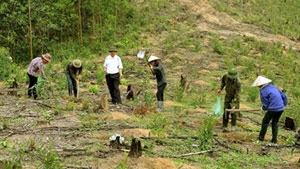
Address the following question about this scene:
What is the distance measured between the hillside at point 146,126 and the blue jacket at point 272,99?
77cm

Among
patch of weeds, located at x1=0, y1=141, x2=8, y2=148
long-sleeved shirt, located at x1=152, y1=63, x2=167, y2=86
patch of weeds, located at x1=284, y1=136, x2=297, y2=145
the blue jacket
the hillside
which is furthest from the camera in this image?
long-sleeved shirt, located at x1=152, y1=63, x2=167, y2=86

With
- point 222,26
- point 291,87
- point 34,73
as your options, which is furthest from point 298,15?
point 34,73

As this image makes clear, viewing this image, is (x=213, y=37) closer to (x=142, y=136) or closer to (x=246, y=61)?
(x=246, y=61)

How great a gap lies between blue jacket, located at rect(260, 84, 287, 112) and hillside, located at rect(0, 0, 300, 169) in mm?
769

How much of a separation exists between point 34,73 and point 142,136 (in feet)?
14.7

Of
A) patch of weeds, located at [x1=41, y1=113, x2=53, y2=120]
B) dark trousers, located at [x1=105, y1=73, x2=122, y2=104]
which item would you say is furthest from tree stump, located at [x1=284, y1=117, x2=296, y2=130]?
patch of weeds, located at [x1=41, y1=113, x2=53, y2=120]

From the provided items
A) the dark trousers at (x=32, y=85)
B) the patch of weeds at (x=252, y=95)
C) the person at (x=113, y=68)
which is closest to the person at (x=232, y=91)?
the person at (x=113, y=68)

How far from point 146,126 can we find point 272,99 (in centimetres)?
253

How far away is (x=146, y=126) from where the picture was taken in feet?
30.5

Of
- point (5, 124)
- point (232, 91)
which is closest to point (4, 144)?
point (5, 124)

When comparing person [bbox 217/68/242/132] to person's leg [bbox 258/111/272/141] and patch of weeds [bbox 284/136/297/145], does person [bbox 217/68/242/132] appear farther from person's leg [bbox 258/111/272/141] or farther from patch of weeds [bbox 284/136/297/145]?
patch of weeds [bbox 284/136/297/145]

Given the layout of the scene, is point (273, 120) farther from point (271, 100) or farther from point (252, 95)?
point (252, 95)

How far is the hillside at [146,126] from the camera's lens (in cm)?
717

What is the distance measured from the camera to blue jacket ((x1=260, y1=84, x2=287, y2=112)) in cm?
884
